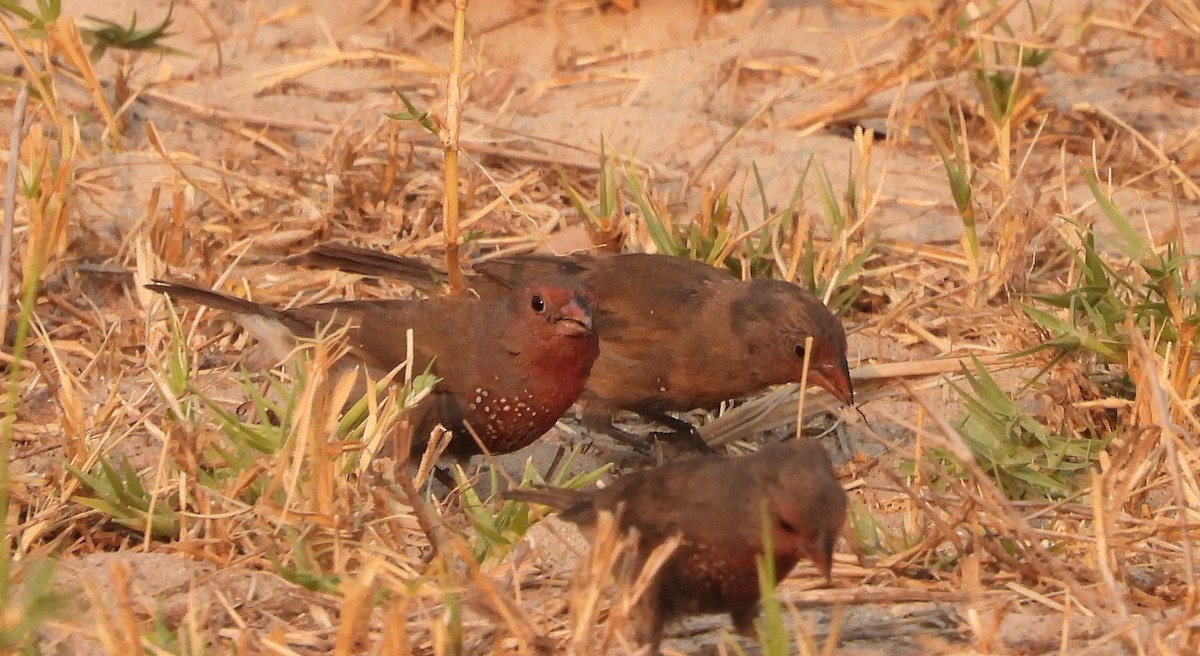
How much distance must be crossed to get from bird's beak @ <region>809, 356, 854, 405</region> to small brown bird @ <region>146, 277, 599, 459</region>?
798mm

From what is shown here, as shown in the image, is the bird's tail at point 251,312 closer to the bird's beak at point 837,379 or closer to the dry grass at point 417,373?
the dry grass at point 417,373

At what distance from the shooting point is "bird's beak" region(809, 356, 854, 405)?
5172mm

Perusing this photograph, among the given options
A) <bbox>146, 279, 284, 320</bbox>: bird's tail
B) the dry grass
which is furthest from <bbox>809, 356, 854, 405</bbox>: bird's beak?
<bbox>146, 279, 284, 320</bbox>: bird's tail

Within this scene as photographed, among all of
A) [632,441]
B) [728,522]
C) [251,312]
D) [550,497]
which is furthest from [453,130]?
[728,522]

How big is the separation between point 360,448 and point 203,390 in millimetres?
1546

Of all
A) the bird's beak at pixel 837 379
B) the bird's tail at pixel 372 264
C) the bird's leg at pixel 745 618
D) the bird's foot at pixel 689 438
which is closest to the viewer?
the bird's leg at pixel 745 618

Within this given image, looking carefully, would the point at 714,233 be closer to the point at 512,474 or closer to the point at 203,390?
the point at 512,474

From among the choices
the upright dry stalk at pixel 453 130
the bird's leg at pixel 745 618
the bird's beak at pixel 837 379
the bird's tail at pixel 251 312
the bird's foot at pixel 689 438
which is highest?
the upright dry stalk at pixel 453 130

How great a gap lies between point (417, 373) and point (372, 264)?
0.85 m

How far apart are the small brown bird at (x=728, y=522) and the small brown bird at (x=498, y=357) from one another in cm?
115

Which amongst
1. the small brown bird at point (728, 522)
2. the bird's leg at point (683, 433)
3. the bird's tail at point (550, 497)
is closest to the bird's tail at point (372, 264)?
the bird's leg at point (683, 433)

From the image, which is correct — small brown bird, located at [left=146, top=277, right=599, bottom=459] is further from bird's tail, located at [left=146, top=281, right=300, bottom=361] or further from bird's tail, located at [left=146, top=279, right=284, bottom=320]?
bird's tail, located at [left=146, top=279, right=284, bottom=320]

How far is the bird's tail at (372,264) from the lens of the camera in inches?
224

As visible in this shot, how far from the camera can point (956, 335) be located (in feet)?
18.9
